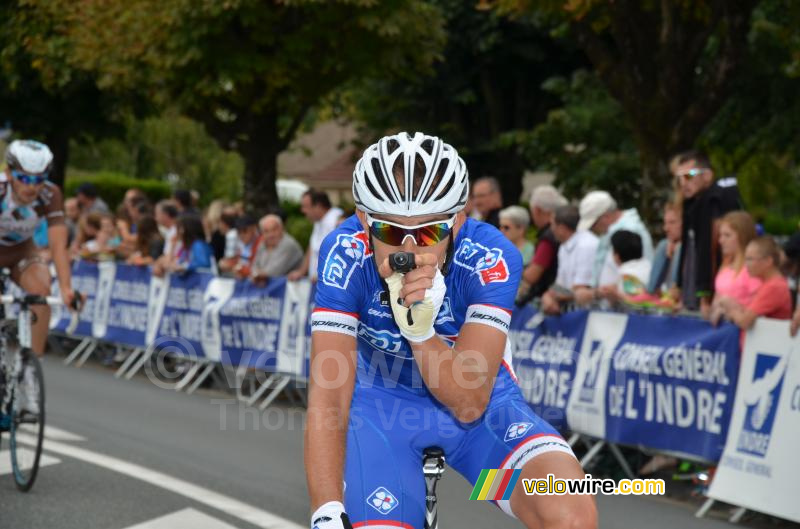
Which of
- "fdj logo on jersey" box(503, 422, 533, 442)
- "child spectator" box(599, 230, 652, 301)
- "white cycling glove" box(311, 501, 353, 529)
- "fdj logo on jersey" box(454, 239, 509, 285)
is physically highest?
"fdj logo on jersey" box(454, 239, 509, 285)

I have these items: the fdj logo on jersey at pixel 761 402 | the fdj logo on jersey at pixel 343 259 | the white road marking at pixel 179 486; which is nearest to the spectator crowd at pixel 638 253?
the fdj logo on jersey at pixel 761 402

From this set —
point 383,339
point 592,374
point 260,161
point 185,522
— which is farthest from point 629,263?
point 260,161

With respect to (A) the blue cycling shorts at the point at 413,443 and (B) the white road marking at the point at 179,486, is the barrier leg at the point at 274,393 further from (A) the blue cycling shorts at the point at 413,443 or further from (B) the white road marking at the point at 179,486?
(A) the blue cycling shorts at the point at 413,443

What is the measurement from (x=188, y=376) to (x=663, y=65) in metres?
7.34

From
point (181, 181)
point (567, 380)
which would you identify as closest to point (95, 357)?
point (567, 380)

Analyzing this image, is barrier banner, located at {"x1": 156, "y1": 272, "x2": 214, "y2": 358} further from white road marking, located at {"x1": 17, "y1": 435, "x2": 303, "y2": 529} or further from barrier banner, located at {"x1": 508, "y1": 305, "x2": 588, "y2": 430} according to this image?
barrier banner, located at {"x1": 508, "y1": 305, "x2": 588, "y2": 430}

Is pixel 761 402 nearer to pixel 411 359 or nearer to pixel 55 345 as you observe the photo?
pixel 411 359

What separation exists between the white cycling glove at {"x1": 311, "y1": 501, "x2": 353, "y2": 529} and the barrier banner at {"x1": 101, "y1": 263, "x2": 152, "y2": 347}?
35.2ft

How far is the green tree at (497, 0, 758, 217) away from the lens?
15.2 meters

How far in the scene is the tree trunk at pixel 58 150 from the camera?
2902 centimetres

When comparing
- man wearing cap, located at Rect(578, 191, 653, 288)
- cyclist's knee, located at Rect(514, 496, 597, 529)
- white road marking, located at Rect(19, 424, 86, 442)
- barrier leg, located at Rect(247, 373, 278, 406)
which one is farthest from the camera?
barrier leg, located at Rect(247, 373, 278, 406)

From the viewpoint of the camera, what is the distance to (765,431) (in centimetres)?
741

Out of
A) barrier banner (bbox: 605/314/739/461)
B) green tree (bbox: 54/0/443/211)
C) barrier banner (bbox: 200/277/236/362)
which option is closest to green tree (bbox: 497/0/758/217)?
green tree (bbox: 54/0/443/211)

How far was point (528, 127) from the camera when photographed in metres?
30.9
